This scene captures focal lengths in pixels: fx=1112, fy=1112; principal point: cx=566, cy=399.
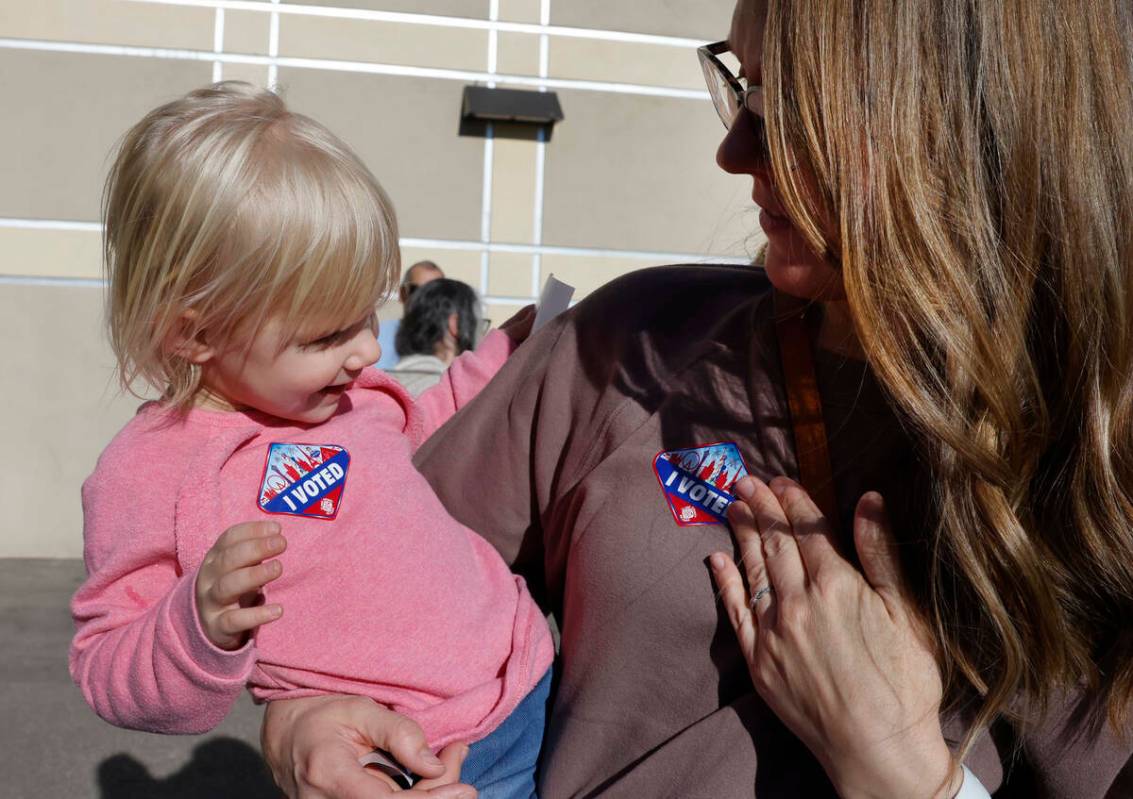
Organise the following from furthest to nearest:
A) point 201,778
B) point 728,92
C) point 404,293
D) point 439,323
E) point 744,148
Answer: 1. point 404,293
2. point 439,323
3. point 201,778
4. point 728,92
5. point 744,148

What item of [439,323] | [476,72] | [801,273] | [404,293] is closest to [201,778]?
[439,323]

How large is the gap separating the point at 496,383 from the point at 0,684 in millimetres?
4807

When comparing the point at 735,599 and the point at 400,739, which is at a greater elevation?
the point at 735,599

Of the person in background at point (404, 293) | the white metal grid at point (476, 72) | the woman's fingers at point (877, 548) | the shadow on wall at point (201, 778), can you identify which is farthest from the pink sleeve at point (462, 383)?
the white metal grid at point (476, 72)

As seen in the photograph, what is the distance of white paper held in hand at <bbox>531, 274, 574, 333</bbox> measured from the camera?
76.0 inches

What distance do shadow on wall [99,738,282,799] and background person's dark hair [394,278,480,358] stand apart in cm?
198

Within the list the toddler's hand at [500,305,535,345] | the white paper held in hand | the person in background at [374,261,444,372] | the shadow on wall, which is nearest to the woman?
the white paper held in hand

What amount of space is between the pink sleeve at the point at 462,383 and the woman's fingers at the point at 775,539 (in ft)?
2.38

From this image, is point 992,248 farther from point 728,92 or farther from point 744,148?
point 728,92

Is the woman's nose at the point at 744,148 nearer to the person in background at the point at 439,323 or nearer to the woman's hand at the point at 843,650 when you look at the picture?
the woman's hand at the point at 843,650

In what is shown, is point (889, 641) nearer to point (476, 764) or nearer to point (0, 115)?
point (476, 764)

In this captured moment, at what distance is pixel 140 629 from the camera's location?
144 cm

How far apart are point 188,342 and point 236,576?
1.38 ft

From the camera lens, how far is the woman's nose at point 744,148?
1.49 m
